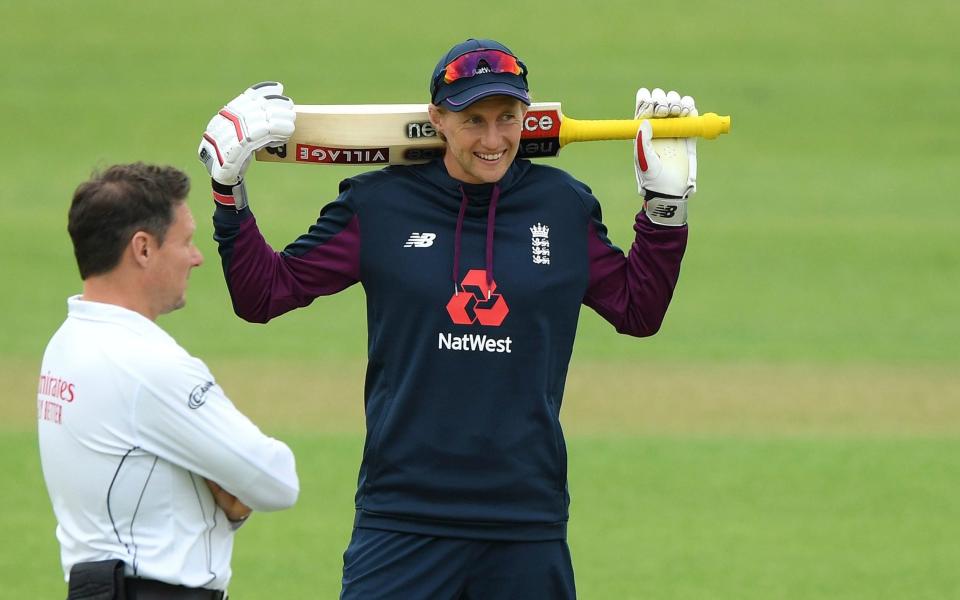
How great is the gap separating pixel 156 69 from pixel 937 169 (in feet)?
29.5

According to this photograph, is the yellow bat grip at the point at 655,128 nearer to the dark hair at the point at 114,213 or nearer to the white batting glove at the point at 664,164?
the white batting glove at the point at 664,164

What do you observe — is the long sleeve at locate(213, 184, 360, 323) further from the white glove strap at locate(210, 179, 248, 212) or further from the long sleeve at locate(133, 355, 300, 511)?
the long sleeve at locate(133, 355, 300, 511)

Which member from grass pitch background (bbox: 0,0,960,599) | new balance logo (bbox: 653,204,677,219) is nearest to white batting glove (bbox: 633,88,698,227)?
new balance logo (bbox: 653,204,677,219)

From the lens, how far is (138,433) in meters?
3.04

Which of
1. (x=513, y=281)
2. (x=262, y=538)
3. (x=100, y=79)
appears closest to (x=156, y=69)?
(x=100, y=79)

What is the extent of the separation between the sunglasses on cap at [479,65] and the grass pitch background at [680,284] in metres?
3.00

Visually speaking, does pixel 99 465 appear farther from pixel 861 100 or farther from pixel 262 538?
pixel 861 100

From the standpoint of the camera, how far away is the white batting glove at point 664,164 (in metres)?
4.05

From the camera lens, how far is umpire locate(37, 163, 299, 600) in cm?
304

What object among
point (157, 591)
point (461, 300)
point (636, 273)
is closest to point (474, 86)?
point (461, 300)

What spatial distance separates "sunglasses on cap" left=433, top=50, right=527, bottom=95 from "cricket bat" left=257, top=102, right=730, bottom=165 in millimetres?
214

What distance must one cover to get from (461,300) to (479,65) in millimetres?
554

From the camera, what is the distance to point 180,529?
309cm

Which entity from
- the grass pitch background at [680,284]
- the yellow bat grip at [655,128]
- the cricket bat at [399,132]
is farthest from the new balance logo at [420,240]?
the grass pitch background at [680,284]
